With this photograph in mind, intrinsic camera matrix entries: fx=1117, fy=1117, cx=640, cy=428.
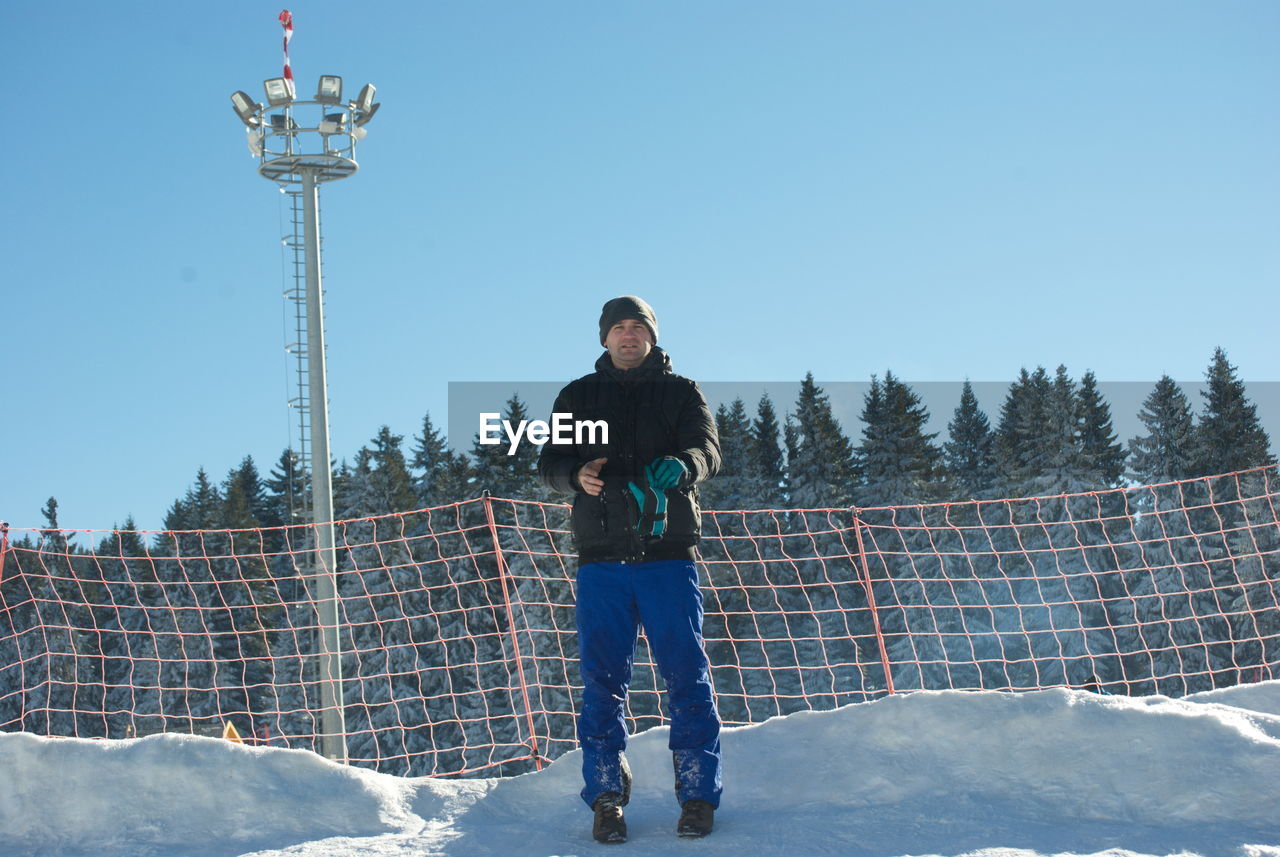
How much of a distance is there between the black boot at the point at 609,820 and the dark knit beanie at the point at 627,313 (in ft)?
4.49

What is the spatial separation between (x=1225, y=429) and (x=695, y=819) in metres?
33.6

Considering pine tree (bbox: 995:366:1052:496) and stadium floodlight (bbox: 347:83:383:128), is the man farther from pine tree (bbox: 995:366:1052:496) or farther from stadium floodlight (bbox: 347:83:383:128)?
pine tree (bbox: 995:366:1052:496)

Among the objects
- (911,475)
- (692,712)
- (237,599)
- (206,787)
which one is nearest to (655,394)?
(692,712)

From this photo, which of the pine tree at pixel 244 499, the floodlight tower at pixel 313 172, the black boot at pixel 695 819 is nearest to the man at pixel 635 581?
the black boot at pixel 695 819

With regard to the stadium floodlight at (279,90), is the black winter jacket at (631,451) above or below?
below

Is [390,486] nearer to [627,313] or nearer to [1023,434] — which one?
[1023,434]

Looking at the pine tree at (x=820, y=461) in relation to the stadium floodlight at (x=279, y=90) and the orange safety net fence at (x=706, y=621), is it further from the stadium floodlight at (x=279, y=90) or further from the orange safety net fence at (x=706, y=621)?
the stadium floodlight at (x=279, y=90)

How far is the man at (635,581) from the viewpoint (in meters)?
3.13

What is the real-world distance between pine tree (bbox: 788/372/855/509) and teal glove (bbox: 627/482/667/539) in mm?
33314

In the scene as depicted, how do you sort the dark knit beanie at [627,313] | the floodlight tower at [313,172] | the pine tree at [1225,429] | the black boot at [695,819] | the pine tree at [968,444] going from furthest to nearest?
the pine tree at [968,444], the pine tree at [1225,429], the floodlight tower at [313,172], the dark knit beanie at [627,313], the black boot at [695,819]

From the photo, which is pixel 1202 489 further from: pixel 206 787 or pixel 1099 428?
pixel 206 787

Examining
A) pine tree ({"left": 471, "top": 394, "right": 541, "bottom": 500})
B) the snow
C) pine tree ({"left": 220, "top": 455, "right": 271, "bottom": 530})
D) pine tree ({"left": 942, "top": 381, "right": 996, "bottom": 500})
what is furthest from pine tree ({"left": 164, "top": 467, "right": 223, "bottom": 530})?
the snow

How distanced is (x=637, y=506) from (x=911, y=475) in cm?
3498

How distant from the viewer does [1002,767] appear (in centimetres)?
321
